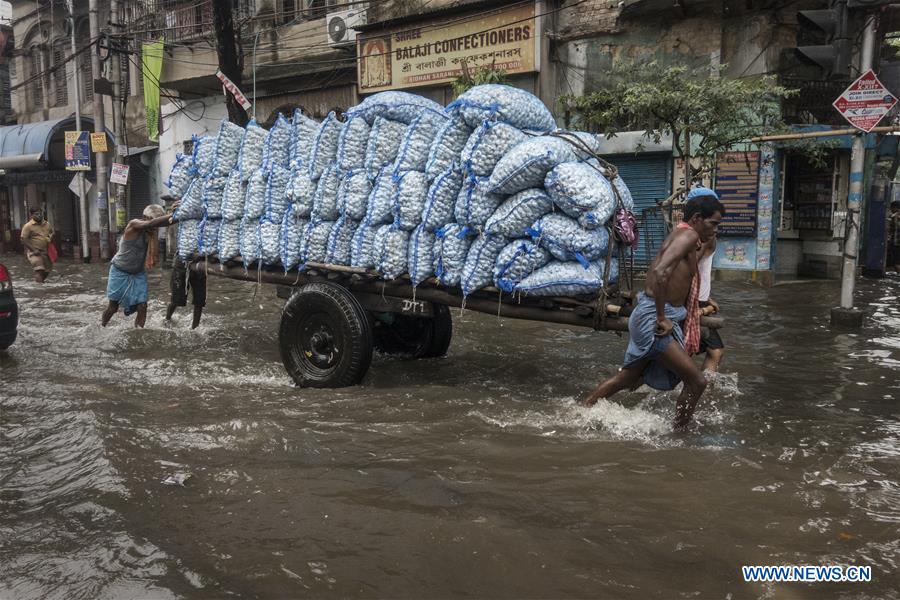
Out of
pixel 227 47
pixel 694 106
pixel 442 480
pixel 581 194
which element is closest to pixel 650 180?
pixel 694 106

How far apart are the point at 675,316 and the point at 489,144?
5.62ft

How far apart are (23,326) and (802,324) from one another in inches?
409

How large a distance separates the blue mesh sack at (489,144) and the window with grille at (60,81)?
2584 centimetres

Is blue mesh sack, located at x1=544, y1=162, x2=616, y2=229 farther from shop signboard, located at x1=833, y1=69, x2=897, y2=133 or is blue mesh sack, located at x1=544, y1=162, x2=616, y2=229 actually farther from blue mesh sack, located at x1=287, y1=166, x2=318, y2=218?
shop signboard, located at x1=833, y1=69, x2=897, y2=133

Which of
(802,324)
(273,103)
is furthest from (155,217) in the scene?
(273,103)

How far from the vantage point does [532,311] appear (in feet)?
16.2

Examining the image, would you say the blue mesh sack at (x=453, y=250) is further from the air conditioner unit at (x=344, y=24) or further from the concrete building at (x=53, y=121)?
the concrete building at (x=53, y=121)

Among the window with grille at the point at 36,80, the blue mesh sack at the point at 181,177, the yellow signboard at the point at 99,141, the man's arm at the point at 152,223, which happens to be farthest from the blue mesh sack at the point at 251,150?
the window with grille at the point at 36,80

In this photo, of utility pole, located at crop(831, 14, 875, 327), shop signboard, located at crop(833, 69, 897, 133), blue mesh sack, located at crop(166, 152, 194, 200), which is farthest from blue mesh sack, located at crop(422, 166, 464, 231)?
utility pole, located at crop(831, 14, 875, 327)

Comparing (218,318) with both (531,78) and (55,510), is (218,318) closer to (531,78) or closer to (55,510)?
(55,510)

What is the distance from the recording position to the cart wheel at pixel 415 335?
7.09m

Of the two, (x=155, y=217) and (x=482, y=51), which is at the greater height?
(x=482, y=51)

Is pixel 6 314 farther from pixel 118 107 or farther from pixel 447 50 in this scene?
pixel 118 107

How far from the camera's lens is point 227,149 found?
21.9ft
